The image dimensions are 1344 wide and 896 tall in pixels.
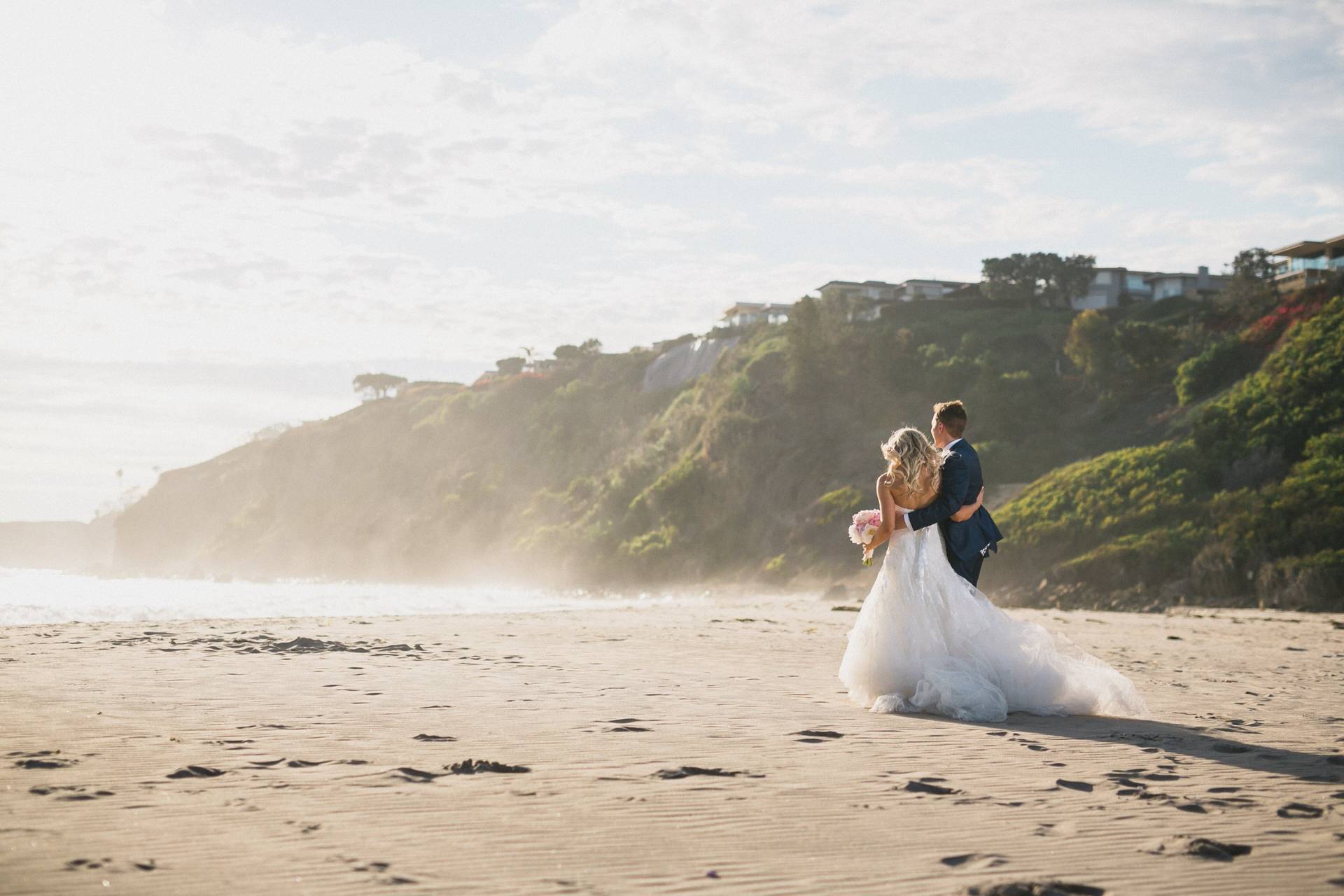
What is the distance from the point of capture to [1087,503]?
103 ft

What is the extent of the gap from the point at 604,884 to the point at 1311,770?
14.5 feet

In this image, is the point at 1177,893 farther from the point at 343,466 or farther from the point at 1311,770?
the point at 343,466

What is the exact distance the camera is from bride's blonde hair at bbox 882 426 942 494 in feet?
26.6

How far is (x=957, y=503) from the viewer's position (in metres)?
8.19

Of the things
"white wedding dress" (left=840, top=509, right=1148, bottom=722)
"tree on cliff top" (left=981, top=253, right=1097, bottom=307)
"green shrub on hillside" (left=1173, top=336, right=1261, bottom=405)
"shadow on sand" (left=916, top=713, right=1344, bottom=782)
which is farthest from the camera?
"tree on cliff top" (left=981, top=253, right=1097, bottom=307)

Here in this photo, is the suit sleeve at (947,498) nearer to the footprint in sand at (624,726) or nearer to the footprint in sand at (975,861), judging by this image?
the footprint in sand at (624,726)

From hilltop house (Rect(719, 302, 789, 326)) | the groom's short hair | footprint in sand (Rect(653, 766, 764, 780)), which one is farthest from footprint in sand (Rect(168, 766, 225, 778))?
hilltop house (Rect(719, 302, 789, 326))

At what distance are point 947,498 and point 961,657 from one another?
123 centimetres

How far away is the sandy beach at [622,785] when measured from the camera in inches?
159

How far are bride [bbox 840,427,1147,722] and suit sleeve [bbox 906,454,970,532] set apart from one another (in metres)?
0.07

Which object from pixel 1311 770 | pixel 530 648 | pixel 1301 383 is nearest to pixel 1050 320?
pixel 1301 383

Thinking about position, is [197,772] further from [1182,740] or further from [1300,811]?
[1182,740]

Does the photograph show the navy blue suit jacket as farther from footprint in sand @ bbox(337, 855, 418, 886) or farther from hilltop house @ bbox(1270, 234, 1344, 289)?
hilltop house @ bbox(1270, 234, 1344, 289)

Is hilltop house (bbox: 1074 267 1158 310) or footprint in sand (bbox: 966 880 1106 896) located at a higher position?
hilltop house (bbox: 1074 267 1158 310)
